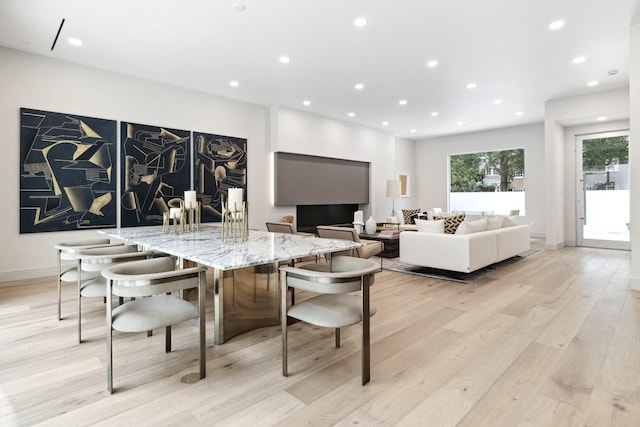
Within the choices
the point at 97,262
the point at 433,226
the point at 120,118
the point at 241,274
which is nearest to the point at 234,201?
the point at 241,274

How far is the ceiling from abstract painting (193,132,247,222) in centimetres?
89

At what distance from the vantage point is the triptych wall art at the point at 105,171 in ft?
15.1

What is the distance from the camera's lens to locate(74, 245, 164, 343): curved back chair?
2.48 meters

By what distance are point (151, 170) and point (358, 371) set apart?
4.89m

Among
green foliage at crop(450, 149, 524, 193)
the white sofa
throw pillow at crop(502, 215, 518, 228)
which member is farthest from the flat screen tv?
throw pillow at crop(502, 215, 518, 228)

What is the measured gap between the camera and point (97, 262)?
2490 mm

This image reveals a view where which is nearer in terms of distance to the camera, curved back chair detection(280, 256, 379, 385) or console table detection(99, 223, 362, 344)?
curved back chair detection(280, 256, 379, 385)

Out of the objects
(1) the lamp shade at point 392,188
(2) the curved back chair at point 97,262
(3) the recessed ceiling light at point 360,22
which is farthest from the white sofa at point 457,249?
(1) the lamp shade at point 392,188

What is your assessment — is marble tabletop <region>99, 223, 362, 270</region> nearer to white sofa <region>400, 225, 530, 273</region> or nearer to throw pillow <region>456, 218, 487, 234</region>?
white sofa <region>400, 225, 530, 273</region>

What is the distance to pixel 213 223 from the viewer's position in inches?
252

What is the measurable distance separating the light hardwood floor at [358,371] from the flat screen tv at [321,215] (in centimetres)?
457

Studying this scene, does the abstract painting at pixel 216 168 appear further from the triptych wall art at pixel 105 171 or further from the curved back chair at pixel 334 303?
the curved back chair at pixel 334 303

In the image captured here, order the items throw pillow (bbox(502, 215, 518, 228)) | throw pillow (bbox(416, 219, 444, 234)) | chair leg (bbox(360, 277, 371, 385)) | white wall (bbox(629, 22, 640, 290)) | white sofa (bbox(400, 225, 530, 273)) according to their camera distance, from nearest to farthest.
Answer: chair leg (bbox(360, 277, 371, 385)), white wall (bbox(629, 22, 640, 290)), white sofa (bbox(400, 225, 530, 273)), throw pillow (bbox(416, 219, 444, 234)), throw pillow (bbox(502, 215, 518, 228))

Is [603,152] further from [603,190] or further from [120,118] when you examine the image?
[120,118]
